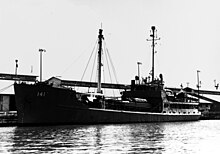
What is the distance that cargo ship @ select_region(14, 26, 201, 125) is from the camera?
5300 centimetres

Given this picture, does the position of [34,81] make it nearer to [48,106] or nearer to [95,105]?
[95,105]

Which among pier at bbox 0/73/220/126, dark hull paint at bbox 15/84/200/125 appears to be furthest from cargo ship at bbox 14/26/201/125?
pier at bbox 0/73/220/126

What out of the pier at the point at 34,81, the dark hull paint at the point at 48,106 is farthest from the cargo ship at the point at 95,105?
the pier at the point at 34,81

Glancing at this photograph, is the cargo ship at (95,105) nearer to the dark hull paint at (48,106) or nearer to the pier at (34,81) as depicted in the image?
the dark hull paint at (48,106)

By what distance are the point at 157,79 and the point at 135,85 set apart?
4297 mm

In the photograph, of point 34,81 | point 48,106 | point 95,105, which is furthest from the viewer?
point 34,81

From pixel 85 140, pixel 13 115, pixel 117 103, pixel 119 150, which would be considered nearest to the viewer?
pixel 119 150

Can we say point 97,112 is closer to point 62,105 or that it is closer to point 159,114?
point 62,105

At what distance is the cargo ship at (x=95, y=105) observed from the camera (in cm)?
5300

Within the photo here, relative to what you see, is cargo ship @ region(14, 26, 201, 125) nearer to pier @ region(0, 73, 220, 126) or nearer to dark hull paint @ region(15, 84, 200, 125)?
dark hull paint @ region(15, 84, 200, 125)

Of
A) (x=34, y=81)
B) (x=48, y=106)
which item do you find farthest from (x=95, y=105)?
(x=34, y=81)

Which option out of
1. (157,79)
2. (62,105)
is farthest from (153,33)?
(62,105)

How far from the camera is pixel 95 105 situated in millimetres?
59406

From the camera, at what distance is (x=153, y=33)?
76500mm
